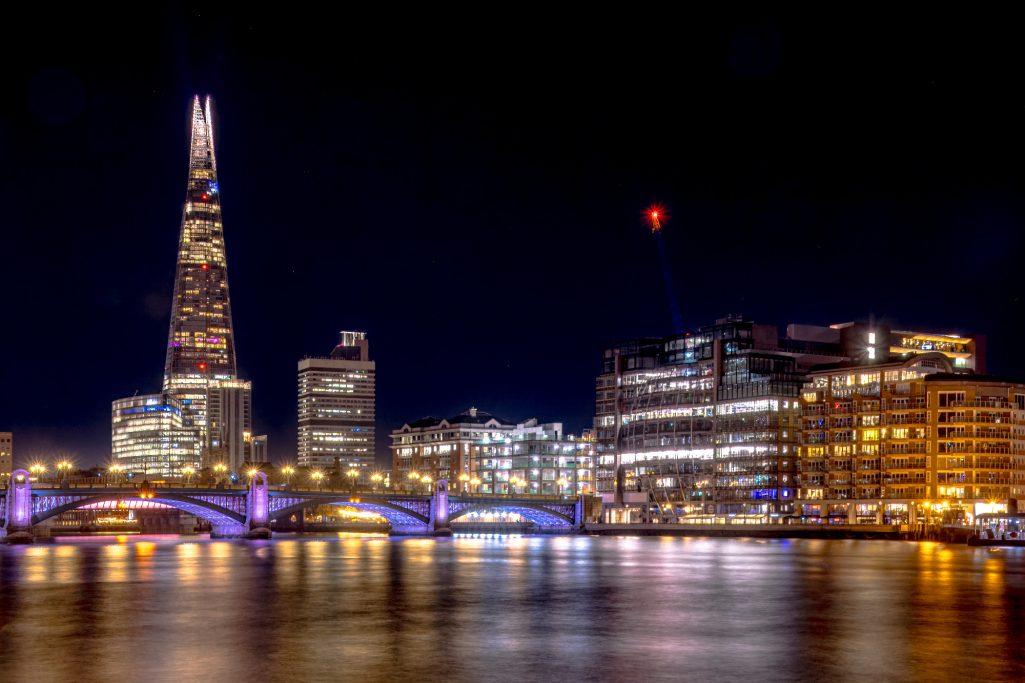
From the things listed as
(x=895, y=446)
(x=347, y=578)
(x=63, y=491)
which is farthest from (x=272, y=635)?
(x=895, y=446)

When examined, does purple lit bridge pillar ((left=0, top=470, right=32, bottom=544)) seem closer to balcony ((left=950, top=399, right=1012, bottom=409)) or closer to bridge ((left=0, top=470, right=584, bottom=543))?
bridge ((left=0, top=470, right=584, bottom=543))

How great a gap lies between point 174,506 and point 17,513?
65.8ft

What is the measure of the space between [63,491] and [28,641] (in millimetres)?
108674

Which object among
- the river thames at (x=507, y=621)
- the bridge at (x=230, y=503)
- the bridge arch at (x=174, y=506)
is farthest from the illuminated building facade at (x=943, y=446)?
the bridge arch at (x=174, y=506)

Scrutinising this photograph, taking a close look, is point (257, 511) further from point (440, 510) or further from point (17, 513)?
point (17, 513)

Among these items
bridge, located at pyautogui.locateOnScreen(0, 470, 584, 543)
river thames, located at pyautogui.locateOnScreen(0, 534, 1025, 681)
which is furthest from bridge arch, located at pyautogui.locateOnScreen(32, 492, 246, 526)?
river thames, located at pyautogui.locateOnScreen(0, 534, 1025, 681)

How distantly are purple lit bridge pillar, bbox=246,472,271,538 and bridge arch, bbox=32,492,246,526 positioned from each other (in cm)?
161

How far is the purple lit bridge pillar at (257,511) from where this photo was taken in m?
170

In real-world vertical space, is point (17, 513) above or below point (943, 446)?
below

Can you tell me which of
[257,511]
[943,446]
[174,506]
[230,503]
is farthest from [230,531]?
[943,446]

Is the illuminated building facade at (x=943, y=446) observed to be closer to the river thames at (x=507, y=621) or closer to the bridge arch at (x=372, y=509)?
the bridge arch at (x=372, y=509)

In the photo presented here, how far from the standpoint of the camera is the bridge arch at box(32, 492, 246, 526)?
152m

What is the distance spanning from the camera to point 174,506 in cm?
16350

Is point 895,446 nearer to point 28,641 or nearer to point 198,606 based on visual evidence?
point 198,606
